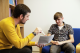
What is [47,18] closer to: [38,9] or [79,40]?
[38,9]

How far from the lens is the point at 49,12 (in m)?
2.04

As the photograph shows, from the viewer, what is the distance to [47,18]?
6.72 feet

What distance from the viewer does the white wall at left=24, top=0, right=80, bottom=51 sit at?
1.95 m

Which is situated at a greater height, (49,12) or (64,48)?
(49,12)

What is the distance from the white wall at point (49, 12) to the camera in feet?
6.39

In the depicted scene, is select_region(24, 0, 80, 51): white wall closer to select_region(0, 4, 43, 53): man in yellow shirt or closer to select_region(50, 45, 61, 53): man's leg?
select_region(50, 45, 61, 53): man's leg

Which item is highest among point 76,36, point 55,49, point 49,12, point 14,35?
point 49,12

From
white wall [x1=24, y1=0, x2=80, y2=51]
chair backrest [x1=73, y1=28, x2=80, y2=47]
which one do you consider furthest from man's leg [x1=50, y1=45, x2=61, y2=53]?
white wall [x1=24, y1=0, x2=80, y2=51]

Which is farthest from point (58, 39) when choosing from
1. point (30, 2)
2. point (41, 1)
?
point (30, 2)

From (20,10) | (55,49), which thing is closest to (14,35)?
(20,10)

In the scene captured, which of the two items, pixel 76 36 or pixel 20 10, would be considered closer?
pixel 20 10

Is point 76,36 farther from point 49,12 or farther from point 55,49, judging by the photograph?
point 49,12

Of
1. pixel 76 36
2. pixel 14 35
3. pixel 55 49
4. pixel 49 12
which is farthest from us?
pixel 49 12

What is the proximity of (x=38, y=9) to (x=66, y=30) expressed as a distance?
0.86 meters
